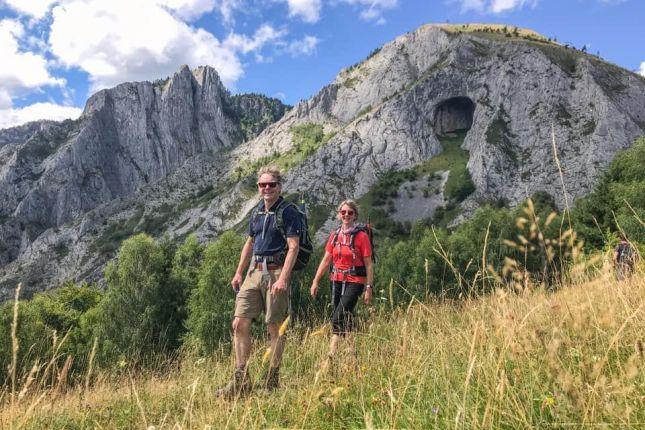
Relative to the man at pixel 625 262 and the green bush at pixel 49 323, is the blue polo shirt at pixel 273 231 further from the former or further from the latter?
the green bush at pixel 49 323

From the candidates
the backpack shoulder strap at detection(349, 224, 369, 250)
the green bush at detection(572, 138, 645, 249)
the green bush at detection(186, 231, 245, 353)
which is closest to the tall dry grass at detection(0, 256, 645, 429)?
the backpack shoulder strap at detection(349, 224, 369, 250)

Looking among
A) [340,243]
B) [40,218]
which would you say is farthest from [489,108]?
[40,218]

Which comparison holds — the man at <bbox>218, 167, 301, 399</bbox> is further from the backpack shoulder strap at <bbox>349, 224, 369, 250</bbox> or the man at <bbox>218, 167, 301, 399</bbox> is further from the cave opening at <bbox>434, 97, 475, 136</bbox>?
the cave opening at <bbox>434, 97, 475, 136</bbox>

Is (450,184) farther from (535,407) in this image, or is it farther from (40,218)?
(40,218)

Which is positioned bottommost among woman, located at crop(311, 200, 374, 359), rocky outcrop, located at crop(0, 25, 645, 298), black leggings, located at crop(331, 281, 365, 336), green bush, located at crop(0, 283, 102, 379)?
green bush, located at crop(0, 283, 102, 379)

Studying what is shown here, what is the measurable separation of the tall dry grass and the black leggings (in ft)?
1.16

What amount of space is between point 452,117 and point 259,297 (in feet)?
532

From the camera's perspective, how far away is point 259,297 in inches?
218

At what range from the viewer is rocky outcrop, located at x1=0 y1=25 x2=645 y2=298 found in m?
115

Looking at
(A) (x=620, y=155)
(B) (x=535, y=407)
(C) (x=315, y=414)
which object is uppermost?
(A) (x=620, y=155)

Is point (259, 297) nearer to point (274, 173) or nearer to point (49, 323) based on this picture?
point (274, 173)

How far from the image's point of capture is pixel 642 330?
242 cm

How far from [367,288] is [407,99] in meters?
156

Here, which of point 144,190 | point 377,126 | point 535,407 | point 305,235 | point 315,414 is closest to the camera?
point 535,407
